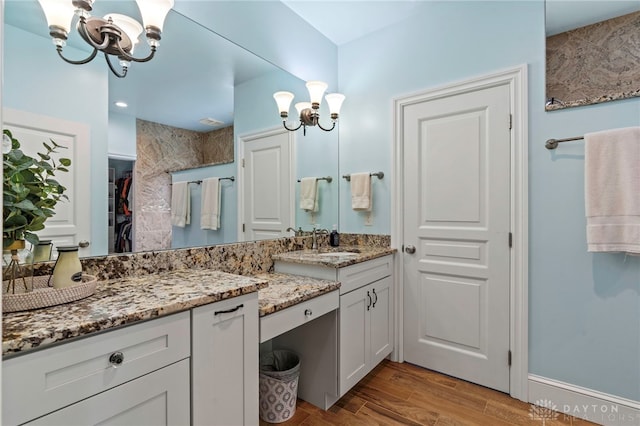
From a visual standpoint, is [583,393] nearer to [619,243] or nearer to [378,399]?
[619,243]

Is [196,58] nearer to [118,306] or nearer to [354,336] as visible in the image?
[118,306]

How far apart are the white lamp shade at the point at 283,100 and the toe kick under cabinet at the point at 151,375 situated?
54.6 inches

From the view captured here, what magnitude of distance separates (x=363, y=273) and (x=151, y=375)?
4.45 ft

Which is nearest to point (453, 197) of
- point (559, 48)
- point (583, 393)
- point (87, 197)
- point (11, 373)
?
point (559, 48)

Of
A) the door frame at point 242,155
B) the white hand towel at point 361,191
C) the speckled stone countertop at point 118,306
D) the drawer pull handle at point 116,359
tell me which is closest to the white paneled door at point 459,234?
the white hand towel at point 361,191

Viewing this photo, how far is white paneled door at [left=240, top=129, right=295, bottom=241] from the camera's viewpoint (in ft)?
6.82

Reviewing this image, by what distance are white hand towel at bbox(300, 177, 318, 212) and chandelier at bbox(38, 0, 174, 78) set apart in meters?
1.41

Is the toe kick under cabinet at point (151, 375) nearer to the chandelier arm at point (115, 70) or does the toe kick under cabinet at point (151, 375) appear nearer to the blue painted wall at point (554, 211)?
the chandelier arm at point (115, 70)

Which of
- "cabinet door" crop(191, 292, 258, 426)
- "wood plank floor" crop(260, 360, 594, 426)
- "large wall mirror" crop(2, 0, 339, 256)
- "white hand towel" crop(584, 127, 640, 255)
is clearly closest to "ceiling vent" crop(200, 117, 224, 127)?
"large wall mirror" crop(2, 0, 339, 256)

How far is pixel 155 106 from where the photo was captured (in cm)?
162

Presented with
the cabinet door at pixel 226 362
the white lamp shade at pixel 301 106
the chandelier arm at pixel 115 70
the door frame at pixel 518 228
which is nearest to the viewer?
the cabinet door at pixel 226 362

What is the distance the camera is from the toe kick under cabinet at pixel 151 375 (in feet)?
2.70

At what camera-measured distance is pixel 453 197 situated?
7.34ft

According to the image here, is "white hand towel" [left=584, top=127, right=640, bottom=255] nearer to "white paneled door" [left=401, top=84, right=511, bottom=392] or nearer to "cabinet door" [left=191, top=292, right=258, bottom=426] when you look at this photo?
"white paneled door" [left=401, top=84, right=511, bottom=392]
